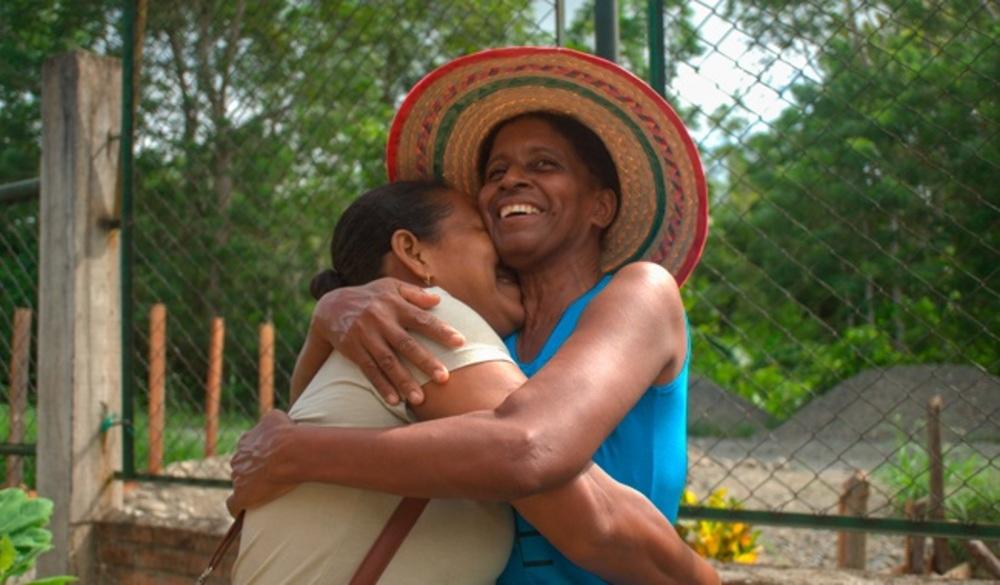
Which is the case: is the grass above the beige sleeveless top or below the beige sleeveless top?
below

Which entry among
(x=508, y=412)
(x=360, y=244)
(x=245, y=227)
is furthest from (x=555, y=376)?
(x=245, y=227)

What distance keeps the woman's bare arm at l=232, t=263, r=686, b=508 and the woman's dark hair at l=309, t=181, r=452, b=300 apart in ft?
1.16

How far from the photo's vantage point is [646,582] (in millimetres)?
1879

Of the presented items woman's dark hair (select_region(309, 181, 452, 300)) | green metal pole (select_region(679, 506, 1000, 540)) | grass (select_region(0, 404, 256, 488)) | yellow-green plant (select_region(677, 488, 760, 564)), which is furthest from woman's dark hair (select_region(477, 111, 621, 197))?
grass (select_region(0, 404, 256, 488))

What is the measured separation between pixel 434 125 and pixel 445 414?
0.91 meters

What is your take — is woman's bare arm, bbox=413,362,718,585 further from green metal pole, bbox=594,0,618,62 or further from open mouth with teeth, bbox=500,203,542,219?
green metal pole, bbox=594,0,618,62

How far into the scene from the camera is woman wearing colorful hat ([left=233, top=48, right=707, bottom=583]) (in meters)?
1.67

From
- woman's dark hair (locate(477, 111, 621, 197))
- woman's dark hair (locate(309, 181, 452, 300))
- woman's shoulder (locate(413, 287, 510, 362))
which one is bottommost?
woman's shoulder (locate(413, 287, 510, 362))

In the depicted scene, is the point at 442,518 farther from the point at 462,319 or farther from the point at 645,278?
the point at 645,278

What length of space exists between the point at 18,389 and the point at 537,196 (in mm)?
4257

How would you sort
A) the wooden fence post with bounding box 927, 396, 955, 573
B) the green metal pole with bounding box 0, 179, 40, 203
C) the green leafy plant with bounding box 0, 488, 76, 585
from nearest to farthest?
the green leafy plant with bounding box 0, 488, 76, 585 < the wooden fence post with bounding box 927, 396, 955, 573 < the green metal pole with bounding box 0, 179, 40, 203

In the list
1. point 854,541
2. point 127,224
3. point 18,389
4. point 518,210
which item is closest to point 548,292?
point 518,210

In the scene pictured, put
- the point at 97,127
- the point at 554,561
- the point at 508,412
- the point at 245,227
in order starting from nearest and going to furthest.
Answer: the point at 508,412, the point at 554,561, the point at 97,127, the point at 245,227

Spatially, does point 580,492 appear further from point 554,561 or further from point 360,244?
point 360,244
